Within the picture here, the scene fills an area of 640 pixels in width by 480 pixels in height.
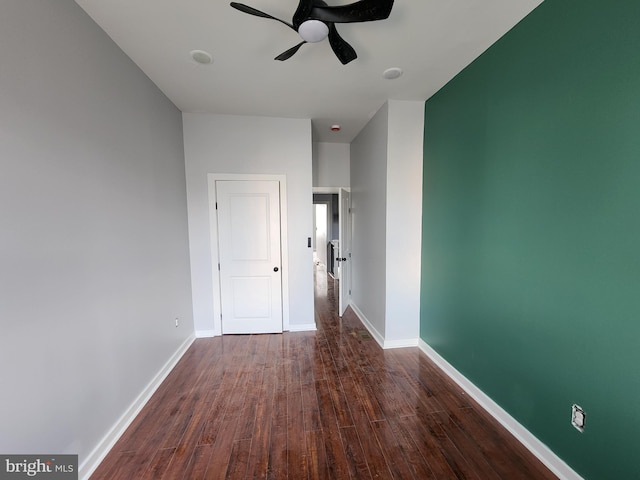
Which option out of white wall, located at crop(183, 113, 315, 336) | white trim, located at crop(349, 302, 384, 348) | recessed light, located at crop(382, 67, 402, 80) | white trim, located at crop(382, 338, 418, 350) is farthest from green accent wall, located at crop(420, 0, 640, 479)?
white wall, located at crop(183, 113, 315, 336)

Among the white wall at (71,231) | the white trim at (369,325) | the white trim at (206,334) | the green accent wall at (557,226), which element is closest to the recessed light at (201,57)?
the white wall at (71,231)

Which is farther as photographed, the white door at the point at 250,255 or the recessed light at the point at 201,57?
the white door at the point at 250,255

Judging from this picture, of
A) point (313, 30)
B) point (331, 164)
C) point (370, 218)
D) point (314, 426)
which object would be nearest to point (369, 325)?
point (370, 218)

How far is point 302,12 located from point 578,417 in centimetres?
269

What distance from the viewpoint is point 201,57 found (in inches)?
78.8

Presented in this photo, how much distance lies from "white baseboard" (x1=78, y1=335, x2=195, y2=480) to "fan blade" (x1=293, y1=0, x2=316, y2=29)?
113 inches

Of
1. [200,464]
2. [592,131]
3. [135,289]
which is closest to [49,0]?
[135,289]

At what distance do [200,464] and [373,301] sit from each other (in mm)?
2335

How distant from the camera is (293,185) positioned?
326 centimetres

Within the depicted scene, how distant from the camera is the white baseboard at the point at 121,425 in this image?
1481mm

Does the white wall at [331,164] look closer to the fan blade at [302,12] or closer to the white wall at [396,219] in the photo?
the white wall at [396,219]

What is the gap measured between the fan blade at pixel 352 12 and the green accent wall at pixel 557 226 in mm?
1023

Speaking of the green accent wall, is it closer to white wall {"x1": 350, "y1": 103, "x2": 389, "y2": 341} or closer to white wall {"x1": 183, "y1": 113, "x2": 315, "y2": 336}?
white wall {"x1": 350, "y1": 103, "x2": 389, "y2": 341}

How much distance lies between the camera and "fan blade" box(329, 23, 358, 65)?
1526 millimetres
